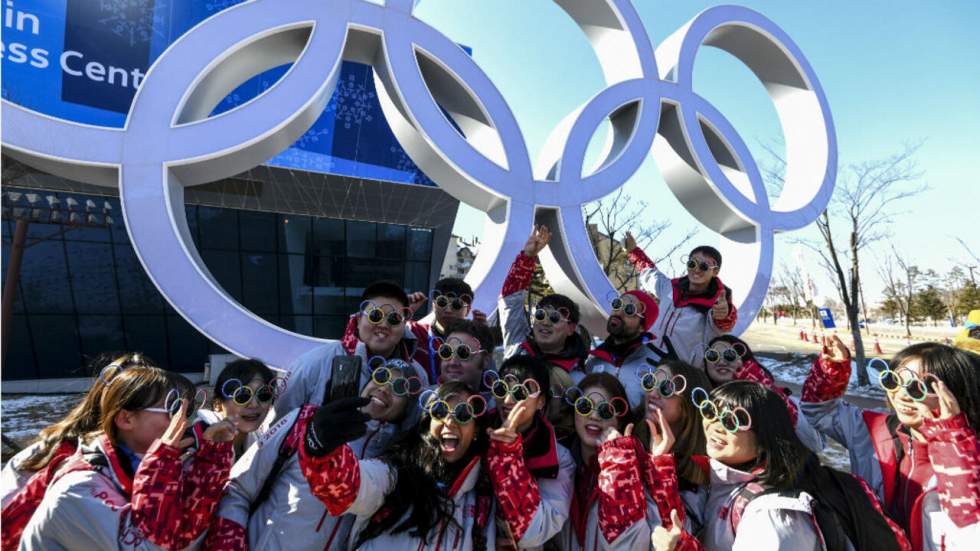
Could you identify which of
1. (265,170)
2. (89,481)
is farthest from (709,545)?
(265,170)

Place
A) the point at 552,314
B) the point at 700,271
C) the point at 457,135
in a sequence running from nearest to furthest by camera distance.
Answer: the point at 552,314, the point at 700,271, the point at 457,135

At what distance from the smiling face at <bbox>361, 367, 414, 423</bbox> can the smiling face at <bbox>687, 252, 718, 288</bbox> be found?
89.4 inches

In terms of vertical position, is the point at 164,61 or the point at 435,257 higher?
the point at 164,61

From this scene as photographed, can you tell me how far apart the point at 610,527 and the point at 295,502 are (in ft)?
4.07

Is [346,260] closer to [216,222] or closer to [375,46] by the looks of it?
[216,222]

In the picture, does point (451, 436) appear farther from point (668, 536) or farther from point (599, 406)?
point (668, 536)

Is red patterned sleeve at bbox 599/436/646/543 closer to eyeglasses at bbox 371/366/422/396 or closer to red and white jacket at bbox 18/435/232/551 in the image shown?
eyeglasses at bbox 371/366/422/396

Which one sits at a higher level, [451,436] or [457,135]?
[457,135]

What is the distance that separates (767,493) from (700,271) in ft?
6.30

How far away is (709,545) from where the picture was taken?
1788mm

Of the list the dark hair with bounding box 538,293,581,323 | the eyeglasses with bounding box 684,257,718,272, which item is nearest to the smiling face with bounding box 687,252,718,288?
the eyeglasses with bounding box 684,257,718,272

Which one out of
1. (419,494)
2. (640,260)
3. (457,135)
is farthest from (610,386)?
(457,135)

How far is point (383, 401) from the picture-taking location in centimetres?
208

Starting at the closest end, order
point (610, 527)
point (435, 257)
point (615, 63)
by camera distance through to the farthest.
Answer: point (610, 527)
point (615, 63)
point (435, 257)
